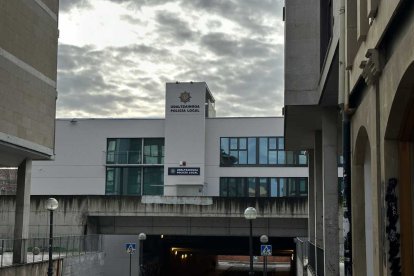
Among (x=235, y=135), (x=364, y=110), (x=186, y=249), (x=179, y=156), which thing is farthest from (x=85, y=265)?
(x=364, y=110)

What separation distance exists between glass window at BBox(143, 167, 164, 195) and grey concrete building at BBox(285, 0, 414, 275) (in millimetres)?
35630

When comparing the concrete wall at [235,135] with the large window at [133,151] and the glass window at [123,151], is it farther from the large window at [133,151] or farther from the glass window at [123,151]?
the glass window at [123,151]

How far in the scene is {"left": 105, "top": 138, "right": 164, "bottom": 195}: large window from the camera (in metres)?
57.0

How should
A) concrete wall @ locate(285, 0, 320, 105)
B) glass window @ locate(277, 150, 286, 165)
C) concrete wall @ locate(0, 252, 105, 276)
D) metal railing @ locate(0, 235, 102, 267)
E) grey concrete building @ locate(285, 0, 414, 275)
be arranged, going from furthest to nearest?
glass window @ locate(277, 150, 286, 165) → metal railing @ locate(0, 235, 102, 267) → concrete wall @ locate(0, 252, 105, 276) → concrete wall @ locate(285, 0, 320, 105) → grey concrete building @ locate(285, 0, 414, 275)

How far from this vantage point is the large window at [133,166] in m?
57.0

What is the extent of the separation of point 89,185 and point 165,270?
39.1ft

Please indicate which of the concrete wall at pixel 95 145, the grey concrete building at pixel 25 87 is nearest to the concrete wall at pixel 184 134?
the concrete wall at pixel 95 145

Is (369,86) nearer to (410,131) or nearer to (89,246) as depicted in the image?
(410,131)

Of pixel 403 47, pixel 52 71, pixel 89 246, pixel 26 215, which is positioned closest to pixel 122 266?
pixel 89 246

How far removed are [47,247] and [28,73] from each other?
9.18m

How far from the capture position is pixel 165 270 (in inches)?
1992

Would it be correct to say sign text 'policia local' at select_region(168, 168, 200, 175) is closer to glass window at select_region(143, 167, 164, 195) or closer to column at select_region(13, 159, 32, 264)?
glass window at select_region(143, 167, 164, 195)

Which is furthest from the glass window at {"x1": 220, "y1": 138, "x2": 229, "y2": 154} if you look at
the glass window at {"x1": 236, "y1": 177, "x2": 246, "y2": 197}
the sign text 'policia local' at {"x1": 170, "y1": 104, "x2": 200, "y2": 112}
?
the sign text 'policia local' at {"x1": 170, "y1": 104, "x2": 200, "y2": 112}

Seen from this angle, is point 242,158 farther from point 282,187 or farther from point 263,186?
point 282,187
